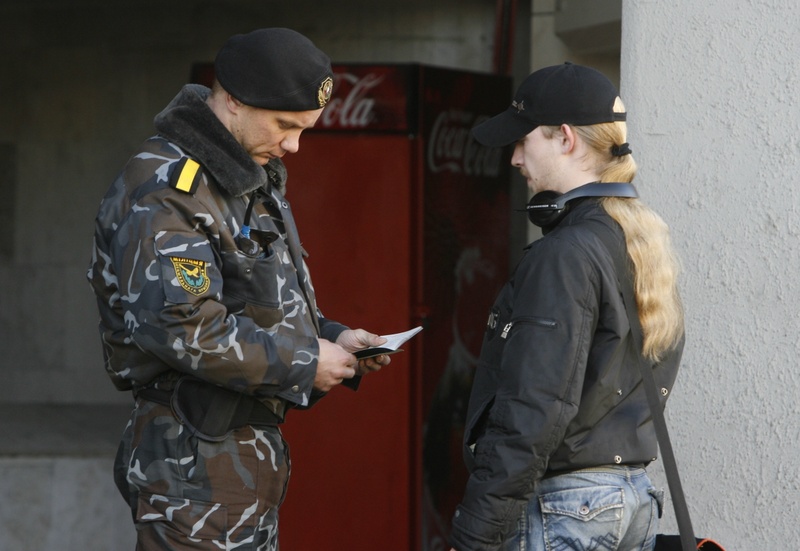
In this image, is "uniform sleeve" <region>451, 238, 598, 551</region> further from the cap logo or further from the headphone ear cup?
the cap logo

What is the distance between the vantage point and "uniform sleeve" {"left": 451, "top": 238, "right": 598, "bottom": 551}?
172 cm

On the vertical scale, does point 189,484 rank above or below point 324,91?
below

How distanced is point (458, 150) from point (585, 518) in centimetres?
256

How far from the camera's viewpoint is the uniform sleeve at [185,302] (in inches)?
70.9

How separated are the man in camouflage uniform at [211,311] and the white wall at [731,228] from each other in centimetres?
103

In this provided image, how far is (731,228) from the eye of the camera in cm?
252

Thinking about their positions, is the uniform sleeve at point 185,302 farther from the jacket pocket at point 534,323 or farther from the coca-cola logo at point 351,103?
the coca-cola logo at point 351,103

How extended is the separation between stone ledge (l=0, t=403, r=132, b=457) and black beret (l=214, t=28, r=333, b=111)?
2.50 meters

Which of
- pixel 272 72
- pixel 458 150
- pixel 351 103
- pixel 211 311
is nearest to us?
pixel 211 311

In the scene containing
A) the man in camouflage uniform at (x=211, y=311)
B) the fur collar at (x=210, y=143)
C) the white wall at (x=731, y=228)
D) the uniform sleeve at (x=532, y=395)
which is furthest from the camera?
the white wall at (x=731, y=228)

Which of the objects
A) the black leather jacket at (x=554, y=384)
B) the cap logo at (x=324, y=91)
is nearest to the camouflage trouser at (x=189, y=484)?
the black leather jacket at (x=554, y=384)

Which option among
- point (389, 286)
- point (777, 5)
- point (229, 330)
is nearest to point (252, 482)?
point (229, 330)

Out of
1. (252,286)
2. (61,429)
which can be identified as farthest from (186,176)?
(61,429)

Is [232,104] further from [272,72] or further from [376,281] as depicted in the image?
[376,281]
